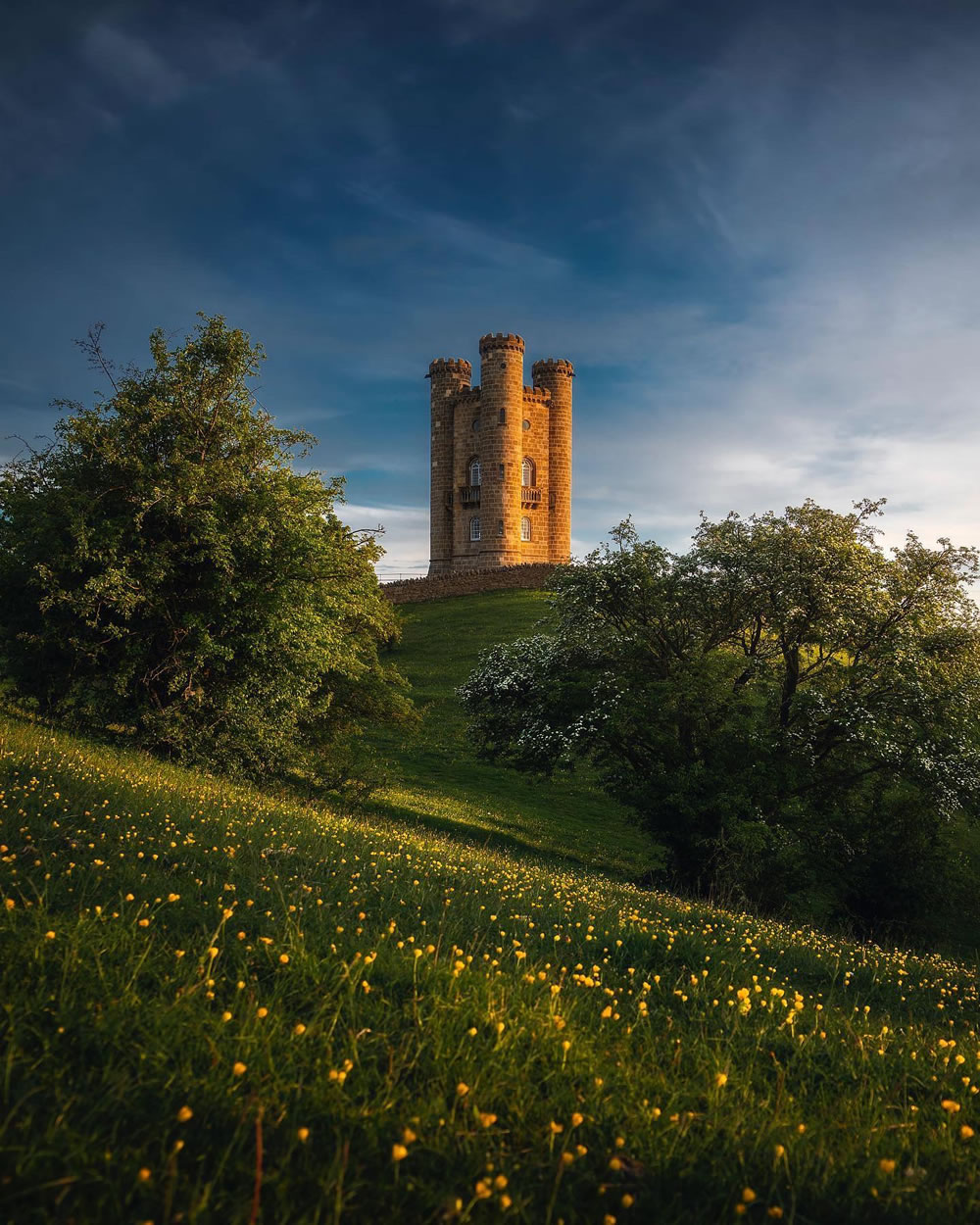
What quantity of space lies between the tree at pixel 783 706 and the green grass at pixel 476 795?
9.13 feet

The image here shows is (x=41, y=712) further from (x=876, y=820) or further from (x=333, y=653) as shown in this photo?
(x=876, y=820)

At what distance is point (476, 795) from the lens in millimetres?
29266

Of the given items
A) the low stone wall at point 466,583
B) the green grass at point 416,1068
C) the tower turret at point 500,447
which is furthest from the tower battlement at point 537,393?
the green grass at point 416,1068

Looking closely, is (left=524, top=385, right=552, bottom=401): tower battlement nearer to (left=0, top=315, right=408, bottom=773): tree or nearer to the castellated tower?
the castellated tower

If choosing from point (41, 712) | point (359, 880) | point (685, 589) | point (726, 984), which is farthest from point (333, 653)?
point (726, 984)

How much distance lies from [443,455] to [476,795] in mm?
60147

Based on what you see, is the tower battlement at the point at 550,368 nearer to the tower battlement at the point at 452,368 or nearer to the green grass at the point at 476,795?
the tower battlement at the point at 452,368

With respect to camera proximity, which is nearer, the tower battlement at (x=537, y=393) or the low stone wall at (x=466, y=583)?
the low stone wall at (x=466, y=583)

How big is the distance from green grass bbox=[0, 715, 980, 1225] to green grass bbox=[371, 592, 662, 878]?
13809 mm

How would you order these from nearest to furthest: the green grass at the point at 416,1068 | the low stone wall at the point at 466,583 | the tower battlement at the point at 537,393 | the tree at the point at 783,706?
the green grass at the point at 416,1068 → the tree at the point at 783,706 → the low stone wall at the point at 466,583 → the tower battlement at the point at 537,393

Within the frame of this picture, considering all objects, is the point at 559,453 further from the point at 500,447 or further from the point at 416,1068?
the point at 416,1068

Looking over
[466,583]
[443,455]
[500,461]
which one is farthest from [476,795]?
[443,455]

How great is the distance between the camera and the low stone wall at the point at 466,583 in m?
67.1

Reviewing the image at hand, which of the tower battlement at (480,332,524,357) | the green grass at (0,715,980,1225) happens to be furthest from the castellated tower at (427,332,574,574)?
the green grass at (0,715,980,1225)
